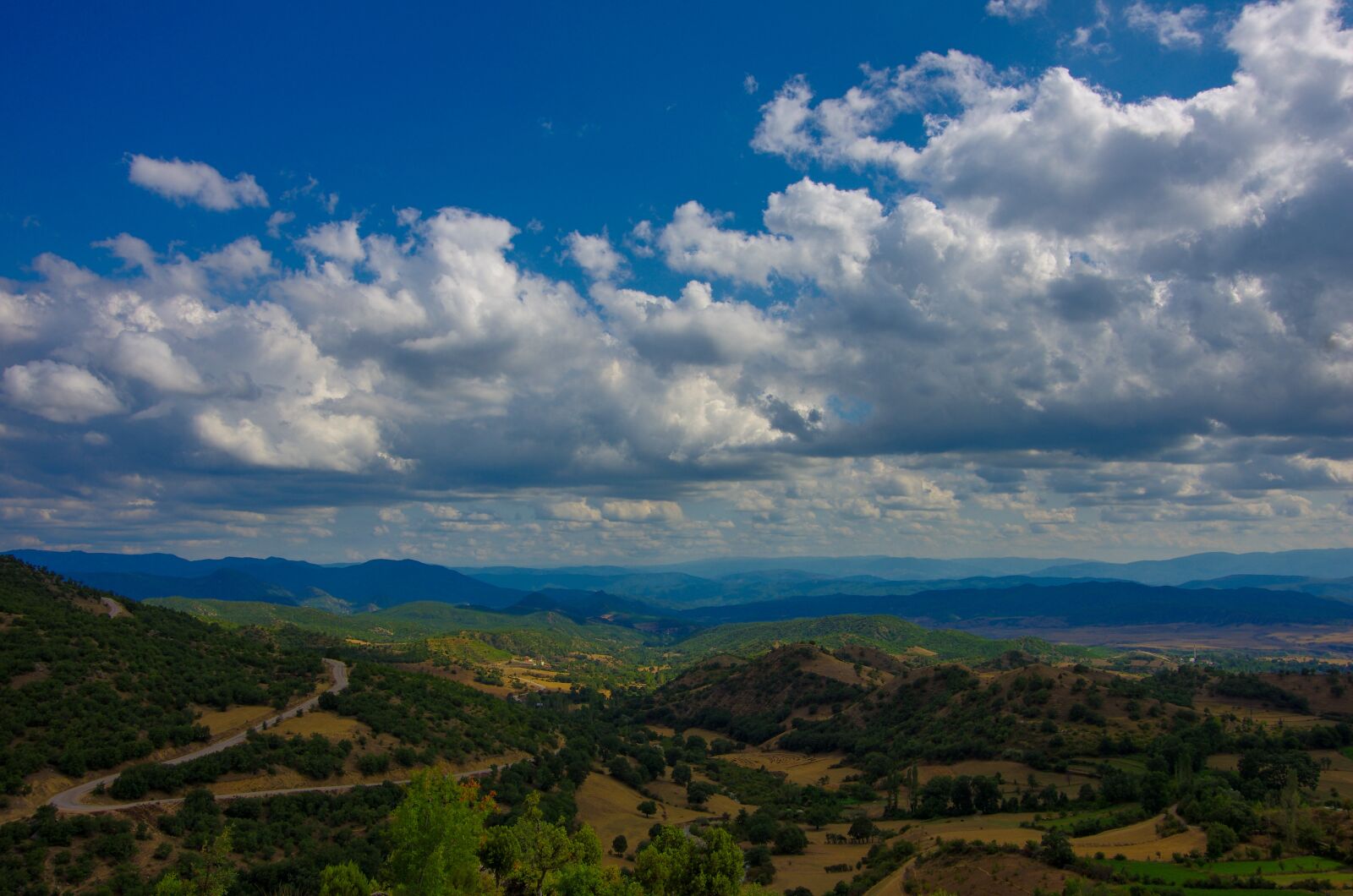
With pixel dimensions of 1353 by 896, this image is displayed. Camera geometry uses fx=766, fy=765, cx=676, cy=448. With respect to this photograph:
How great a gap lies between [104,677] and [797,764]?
101 meters

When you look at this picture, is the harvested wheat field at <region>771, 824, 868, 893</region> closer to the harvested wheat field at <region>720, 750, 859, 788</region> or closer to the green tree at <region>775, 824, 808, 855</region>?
the green tree at <region>775, 824, 808, 855</region>

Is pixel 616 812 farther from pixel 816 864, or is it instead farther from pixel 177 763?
pixel 177 763

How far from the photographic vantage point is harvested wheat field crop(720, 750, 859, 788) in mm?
119562

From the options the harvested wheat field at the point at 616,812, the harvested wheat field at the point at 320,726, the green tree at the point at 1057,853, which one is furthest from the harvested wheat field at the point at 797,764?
the harvested wheat field at the point at 320,726

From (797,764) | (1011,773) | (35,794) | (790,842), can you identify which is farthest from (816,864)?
(35,794)

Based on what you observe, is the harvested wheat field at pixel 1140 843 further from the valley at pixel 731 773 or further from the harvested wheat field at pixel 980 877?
the harvested wheat field at pixel 980 877

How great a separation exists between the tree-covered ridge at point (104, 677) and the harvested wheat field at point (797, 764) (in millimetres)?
72806

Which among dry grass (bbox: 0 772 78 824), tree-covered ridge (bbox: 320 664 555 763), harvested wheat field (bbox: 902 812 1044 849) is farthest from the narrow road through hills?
harvested wheat field (bbox: 902 812 1044 849)

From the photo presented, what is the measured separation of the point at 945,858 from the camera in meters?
57.7

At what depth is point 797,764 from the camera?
132250 millimetres

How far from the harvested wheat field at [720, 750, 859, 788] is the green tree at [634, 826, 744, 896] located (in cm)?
7783

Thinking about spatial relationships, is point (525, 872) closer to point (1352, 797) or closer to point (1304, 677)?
point (1352, 797)

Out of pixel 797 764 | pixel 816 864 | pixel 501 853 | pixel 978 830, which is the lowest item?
pixel 797 764

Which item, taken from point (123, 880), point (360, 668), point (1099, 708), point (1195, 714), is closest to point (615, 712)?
point (360, 668)
